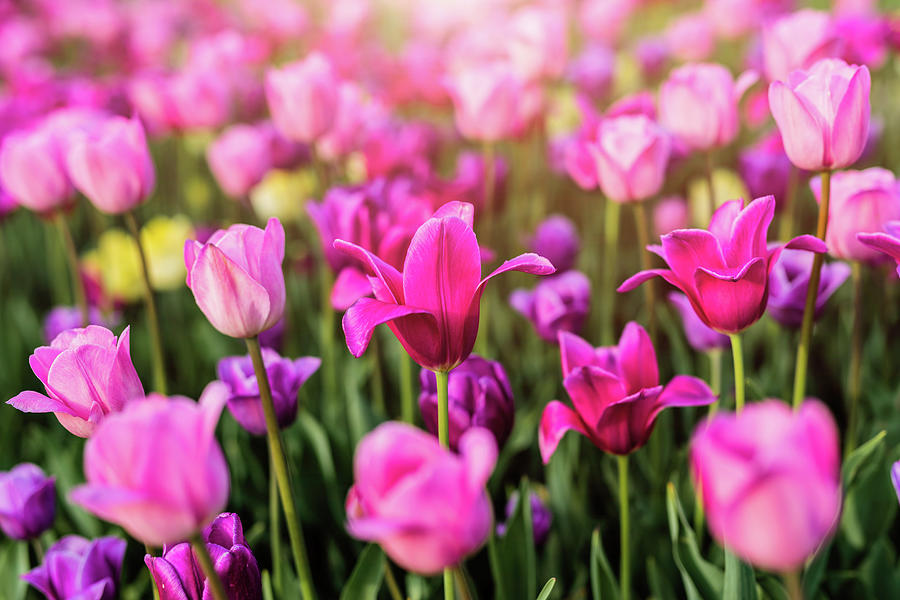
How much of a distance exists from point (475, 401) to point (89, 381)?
46 cm

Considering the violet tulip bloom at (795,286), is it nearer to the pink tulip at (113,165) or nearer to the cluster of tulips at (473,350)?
the cluster of tulips at (473,350)

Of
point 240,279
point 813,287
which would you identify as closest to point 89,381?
point 240,279

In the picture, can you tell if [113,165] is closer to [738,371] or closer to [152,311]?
[152,311]

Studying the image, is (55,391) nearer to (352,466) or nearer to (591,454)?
(352,466)

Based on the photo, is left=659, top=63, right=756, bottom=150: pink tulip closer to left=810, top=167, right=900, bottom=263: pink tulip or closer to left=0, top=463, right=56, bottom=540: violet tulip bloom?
left=810, top=167, right=900, bottom=263: pink tulip

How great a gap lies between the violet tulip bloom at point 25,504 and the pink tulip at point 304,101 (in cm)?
96

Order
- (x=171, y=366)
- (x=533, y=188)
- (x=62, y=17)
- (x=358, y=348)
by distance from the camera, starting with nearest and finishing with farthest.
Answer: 1. (x=358, y=348)
2. (x=171, y=366)
3. (x=533, y=188)
4. (x=62, y=17)

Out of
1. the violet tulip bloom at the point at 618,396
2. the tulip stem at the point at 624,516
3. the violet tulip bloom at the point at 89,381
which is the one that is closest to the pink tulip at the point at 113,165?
the violet tulip bloom at the point at 89,381

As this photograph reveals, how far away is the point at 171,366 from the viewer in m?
2.39

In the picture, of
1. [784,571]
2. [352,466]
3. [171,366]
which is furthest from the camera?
[171,366]

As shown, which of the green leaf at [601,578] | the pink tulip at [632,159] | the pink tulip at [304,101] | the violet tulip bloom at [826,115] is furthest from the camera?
the pink tulip at [304,101]

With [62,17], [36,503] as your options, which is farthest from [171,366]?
[62,17]

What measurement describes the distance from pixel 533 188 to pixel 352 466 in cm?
157

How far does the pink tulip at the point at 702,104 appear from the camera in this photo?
4.71ft
